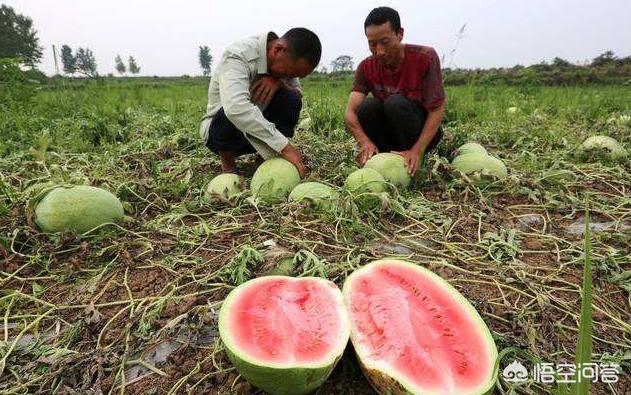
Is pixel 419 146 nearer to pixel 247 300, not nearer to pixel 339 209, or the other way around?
pixel 339 209

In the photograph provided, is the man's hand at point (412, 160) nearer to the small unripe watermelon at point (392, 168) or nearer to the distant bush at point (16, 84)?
the small unripe watermelon at point (392, 168)

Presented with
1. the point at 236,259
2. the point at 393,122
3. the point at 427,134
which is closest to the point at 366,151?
the point at 393,122

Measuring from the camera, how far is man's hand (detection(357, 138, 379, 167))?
116 inches

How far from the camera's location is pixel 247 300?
4.30 ft

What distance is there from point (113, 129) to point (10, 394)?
128 inches

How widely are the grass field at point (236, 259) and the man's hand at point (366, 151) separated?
0.15m

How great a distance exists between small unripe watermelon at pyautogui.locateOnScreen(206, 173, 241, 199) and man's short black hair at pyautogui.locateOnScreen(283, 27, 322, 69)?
0.83 metres

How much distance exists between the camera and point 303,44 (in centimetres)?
257

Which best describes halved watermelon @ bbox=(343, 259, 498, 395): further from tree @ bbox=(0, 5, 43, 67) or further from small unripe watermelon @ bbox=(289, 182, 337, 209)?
tree @ bbox=(0, 5, 43, 67)

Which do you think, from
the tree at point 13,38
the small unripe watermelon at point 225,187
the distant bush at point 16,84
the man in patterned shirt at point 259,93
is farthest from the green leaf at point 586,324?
the tree at point 13,38

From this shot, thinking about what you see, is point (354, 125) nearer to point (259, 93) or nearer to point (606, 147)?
point (259, 93)

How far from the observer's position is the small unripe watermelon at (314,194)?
2182 millimetres

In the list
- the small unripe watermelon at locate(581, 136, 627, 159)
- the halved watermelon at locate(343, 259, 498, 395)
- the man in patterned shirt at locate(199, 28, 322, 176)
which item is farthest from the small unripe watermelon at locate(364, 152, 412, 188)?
the small unripe watermelon at locate(581, 136, 627, 159)

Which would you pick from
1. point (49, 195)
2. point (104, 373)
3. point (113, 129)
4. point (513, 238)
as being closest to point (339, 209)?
point (513, 238)
